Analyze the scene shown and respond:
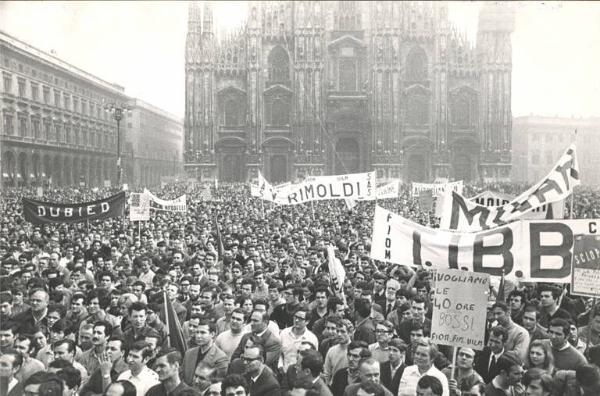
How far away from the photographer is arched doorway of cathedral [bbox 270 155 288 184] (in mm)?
56219

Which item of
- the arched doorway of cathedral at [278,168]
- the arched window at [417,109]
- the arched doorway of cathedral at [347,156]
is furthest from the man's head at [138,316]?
the arched window at [417,109]

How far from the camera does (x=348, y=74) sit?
56438mm

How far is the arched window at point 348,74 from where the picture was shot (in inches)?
2219

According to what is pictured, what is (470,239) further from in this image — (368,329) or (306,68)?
(306,68)

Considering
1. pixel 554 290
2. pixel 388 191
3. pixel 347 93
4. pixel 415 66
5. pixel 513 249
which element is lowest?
pixel 554 290

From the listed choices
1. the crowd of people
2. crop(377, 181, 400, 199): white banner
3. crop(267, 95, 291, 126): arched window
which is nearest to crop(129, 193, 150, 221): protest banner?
the crowd of people

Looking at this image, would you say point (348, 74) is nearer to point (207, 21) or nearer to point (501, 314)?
point (207, 21)

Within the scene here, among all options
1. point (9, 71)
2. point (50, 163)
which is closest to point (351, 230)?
point (9, 71)

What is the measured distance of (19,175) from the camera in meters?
49.8

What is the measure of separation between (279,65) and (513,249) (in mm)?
50081

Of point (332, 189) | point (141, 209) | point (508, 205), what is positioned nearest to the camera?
point (508, 205)

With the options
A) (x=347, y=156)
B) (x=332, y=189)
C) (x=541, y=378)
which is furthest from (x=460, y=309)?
(x=347, y=156)

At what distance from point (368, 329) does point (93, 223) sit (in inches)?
655

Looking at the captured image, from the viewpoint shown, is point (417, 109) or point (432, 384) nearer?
point (432, 384)
